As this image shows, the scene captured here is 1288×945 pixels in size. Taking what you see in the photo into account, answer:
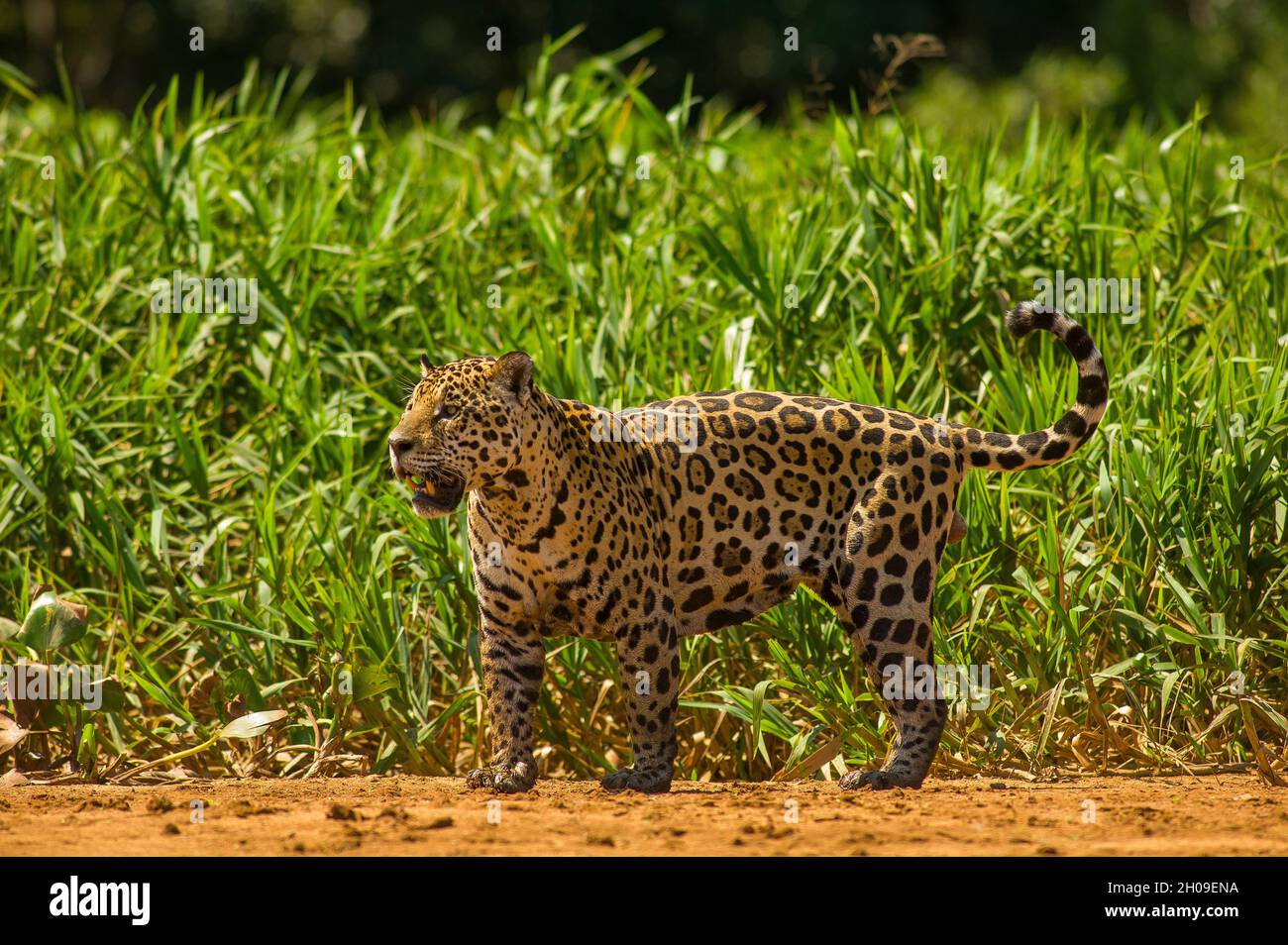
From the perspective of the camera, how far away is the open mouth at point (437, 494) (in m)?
4.95

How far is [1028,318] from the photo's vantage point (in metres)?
5.42

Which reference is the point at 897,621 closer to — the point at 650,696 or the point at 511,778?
the point at 650,696

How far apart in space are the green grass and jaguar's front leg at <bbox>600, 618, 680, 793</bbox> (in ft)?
1.94

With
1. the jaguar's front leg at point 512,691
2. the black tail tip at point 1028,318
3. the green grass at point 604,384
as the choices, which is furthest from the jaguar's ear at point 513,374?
the black tail tip at point 1028,318

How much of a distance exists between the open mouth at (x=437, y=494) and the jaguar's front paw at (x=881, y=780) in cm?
157

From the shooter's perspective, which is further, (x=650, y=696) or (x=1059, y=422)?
(x=1059, y=422)

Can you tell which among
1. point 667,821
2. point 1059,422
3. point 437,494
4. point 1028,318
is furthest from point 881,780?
point 437,494

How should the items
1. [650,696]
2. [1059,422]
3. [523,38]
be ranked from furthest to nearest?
[523,38]
[1059,422]
[650,696]

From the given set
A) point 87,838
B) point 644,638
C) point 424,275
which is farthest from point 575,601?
point 424,275

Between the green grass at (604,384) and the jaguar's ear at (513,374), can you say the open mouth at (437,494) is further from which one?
the green grass at (604,384)

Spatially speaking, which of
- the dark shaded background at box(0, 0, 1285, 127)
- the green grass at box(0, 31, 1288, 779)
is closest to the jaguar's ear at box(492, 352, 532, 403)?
the green grass at box(0, 31, 1288, 779)

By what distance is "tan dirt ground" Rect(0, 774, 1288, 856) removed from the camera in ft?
14.9

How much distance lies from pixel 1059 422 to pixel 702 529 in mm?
1184

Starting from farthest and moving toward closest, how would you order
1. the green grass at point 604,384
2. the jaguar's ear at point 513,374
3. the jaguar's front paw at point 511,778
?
the green grass at point 604,384
the jaguar's front paw at point 511,778
the jaguar's ear at point 513,374
